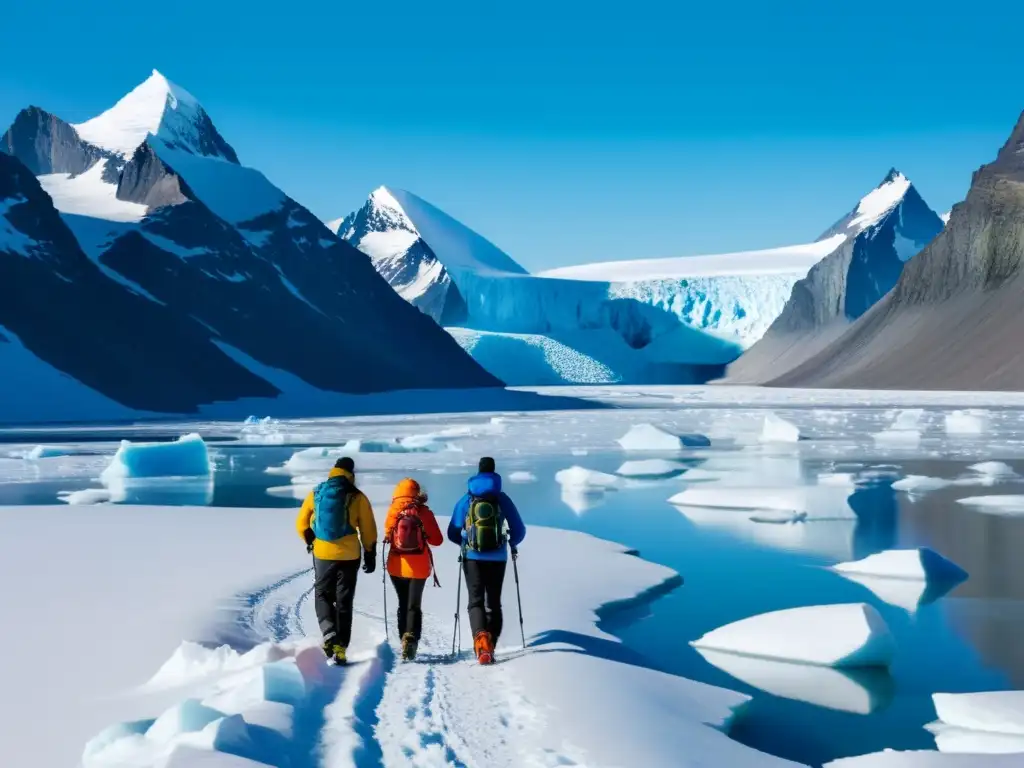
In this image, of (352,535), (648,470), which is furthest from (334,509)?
(648,470)

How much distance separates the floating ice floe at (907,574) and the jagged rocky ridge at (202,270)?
231 ft

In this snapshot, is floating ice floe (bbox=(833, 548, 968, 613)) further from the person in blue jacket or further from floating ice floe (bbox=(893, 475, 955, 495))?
floating ice floe (bbox=(893, 475, 955, 495))

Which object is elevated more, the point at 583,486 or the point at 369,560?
the point at 369,560

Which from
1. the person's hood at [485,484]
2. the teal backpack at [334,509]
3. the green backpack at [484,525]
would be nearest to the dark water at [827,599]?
the green backpack at [484,525]

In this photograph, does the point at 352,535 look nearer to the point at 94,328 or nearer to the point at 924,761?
the point at 924,761

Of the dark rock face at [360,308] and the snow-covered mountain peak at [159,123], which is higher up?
the snow-covered mountain peak at [159,123]

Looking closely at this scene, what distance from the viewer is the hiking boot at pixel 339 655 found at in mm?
8000

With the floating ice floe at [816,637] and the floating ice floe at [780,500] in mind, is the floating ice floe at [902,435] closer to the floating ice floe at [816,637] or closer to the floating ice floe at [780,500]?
the floating ice floe at [780,500]

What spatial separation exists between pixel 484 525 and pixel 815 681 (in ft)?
9.77

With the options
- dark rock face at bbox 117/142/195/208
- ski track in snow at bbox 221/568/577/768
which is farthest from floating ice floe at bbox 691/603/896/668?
dark rock face at bbox 117/142/195/208

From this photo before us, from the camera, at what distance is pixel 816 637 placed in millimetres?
9406

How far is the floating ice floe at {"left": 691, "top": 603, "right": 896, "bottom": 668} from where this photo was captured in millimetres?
9164

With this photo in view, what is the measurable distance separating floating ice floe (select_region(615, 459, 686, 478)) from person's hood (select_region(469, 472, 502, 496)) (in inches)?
736

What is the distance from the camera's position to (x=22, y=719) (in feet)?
21.9
